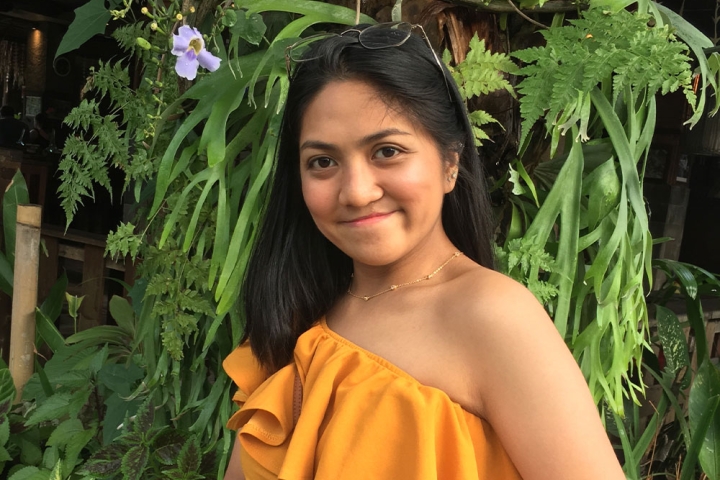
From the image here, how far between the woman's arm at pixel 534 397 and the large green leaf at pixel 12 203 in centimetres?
174

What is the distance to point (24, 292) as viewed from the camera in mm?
1741

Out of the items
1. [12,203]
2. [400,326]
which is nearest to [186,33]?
[400,326]

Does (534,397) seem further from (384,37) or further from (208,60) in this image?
(208,60)

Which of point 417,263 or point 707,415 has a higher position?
point 417,263

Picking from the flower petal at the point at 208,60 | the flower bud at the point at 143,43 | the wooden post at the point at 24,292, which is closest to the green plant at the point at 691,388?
the flower petal at the point at 208,60

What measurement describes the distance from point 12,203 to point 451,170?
1.69 m

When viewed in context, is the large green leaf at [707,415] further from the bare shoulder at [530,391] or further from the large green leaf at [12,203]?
the large green leaf at [12,203]

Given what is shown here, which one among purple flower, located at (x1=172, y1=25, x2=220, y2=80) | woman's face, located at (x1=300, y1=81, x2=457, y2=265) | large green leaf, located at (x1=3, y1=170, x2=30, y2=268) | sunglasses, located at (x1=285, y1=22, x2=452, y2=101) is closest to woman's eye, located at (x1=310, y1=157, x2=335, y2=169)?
woman's face, located at (x1=300, y1=81, x2=457, y2=265)

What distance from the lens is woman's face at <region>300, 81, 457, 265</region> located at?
81cm

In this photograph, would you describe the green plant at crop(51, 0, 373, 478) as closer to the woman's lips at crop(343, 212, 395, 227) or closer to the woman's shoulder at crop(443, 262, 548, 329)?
the woman's lips at crop(343, 212, 395, 227)

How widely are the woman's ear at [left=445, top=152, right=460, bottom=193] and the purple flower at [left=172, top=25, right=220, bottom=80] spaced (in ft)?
1.60

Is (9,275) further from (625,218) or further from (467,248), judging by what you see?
(625,218)

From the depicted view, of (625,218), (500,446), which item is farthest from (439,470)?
(625,218)

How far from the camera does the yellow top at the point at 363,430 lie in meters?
0.75
